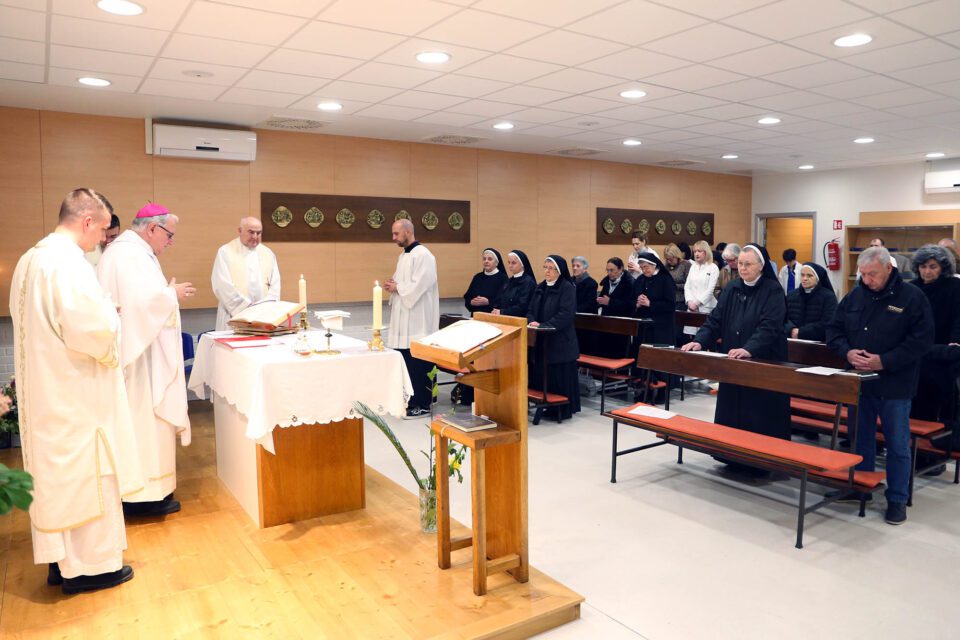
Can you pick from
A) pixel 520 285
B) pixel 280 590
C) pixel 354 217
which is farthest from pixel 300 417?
pixel 354 217

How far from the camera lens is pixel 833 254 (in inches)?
440

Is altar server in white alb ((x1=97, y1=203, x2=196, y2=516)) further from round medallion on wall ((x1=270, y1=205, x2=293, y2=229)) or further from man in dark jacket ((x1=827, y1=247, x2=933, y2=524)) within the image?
man in dark jacket ((x1=827, y1=247, x2=933, y2=524))

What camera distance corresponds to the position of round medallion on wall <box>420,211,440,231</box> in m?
8.81

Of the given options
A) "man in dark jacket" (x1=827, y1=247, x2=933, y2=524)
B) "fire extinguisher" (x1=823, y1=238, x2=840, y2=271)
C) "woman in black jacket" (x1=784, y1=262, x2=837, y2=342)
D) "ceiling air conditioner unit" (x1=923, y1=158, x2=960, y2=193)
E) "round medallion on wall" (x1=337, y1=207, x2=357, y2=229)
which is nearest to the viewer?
"man in dark jacket" (x1=827, y1=247, x2=933, y2=524)

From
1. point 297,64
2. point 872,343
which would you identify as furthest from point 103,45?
point 872,343

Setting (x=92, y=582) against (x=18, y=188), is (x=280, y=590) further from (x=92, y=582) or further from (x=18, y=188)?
(x=18, y=188)

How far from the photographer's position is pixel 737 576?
349cm

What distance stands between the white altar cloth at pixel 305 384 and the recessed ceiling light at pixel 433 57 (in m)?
2.05

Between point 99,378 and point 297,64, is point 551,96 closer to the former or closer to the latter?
point 297,64

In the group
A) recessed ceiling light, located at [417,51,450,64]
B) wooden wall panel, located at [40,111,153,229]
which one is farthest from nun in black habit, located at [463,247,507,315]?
wooden wall panel, located at [40,111,153,229]

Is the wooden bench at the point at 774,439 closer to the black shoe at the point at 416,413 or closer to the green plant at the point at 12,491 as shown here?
the black shoe at the point at 416,413

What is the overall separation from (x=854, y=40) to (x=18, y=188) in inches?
274

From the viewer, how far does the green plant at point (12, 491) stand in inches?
61.2

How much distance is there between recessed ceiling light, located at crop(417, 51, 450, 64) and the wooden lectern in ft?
7.30
